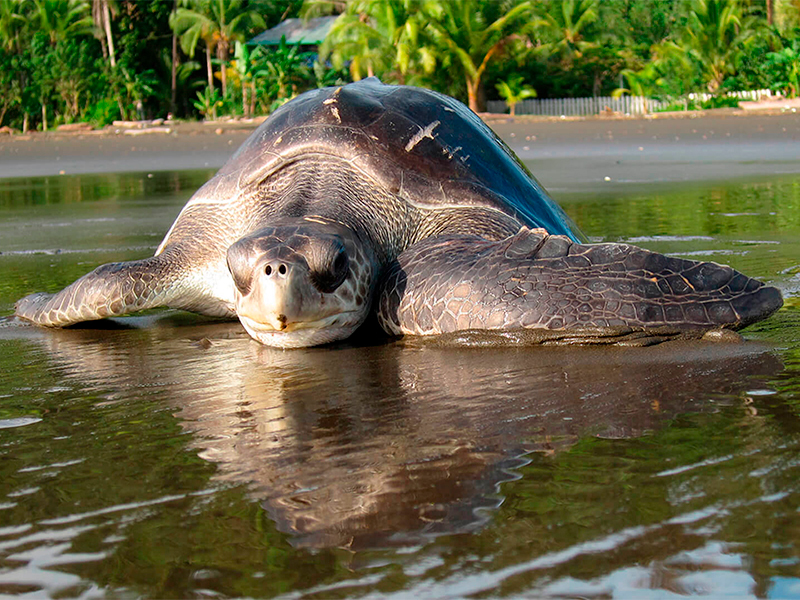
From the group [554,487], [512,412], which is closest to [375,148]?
[512,412]

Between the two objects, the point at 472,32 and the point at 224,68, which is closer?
the point at 472,32

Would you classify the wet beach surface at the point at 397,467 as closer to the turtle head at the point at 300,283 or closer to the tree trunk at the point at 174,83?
the turtle head at the point at 300,283

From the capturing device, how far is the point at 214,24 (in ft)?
117

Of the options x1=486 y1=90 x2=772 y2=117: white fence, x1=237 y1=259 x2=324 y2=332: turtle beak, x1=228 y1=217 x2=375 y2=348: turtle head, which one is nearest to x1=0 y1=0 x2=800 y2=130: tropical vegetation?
x1=486 y1=90 x2=772 y2=117: white fence

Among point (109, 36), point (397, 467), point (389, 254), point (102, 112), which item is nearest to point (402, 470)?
point (397, 467)

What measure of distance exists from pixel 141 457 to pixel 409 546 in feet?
2.52

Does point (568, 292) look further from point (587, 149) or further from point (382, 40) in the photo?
point (382, 40)

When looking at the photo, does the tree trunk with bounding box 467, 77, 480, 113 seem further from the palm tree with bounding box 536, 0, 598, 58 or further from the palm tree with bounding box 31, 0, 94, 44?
the palm tree with bounding box 31, 0, 94, 44

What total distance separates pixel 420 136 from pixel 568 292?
1.32m

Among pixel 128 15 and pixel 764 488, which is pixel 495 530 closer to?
pixel 764 488

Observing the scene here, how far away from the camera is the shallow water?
1404 mm

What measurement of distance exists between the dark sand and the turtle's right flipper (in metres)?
6.37

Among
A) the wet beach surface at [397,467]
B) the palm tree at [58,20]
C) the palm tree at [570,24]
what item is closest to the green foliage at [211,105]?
the palm tree at [58,20]

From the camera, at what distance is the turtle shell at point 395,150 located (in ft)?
12.6
